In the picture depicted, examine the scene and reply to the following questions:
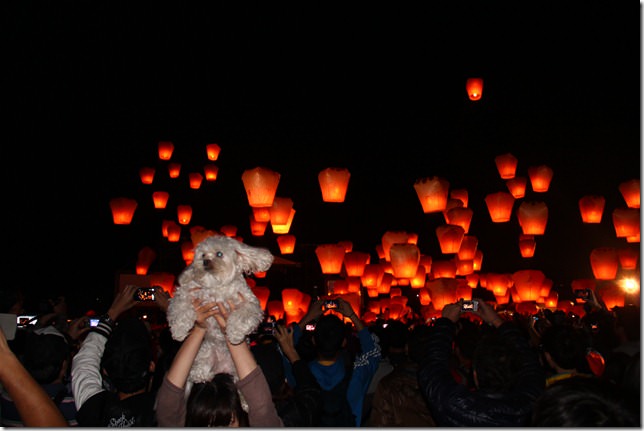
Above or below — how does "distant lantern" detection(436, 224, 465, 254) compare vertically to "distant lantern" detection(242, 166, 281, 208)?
below

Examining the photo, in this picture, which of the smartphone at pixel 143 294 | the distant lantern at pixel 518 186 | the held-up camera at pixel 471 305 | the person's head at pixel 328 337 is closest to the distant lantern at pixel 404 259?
the distant lantern at pixel 518 186

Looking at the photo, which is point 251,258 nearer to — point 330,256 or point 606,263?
point 330,256

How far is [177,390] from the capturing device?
1917 millimetres

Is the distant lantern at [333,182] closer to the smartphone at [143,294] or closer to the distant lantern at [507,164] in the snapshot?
the distant lantern at [507,164]

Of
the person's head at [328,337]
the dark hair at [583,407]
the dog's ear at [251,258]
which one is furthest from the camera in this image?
the person's head at [328,337]

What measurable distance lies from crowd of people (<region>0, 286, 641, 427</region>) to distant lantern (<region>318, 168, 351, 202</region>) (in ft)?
19.7

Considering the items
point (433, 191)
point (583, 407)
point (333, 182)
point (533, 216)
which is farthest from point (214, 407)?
point (533, 216)

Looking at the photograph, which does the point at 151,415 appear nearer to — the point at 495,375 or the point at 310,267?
the point at 495,375

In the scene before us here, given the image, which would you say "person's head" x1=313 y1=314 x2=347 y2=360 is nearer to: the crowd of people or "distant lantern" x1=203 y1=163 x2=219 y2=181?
the crowd of people

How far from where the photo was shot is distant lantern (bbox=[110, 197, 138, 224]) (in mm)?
13125

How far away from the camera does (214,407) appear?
1847mm

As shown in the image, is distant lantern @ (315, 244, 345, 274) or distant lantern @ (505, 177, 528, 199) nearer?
distant lantern @ (505, 177, 528, 199)

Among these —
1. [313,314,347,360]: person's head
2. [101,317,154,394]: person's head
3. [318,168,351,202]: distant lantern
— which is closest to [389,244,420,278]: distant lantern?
[318,168,351,202]: distant lantern

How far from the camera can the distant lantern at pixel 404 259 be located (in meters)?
11.4
